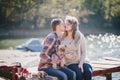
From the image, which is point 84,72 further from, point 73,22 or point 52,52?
point 73,22

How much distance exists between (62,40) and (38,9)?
159ft

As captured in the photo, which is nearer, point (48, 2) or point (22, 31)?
point (22, 31)

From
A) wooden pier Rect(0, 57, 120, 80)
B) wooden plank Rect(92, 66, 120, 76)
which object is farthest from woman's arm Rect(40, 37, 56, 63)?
wooden plank Rect(92, 66, 120, 76)

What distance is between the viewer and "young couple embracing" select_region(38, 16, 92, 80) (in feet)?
23.3

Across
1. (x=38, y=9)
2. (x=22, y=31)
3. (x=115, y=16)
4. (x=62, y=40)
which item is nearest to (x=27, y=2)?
(x=38, y=9)

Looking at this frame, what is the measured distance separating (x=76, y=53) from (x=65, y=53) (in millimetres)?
224

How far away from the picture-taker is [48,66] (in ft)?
23.7

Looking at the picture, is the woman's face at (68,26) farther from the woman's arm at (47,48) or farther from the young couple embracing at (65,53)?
the woman's arm at (47,48)

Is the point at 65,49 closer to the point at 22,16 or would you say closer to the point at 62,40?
the point at 62,40

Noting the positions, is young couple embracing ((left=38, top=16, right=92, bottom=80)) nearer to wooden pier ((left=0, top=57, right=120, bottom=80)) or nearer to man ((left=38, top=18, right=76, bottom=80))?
man ((left=38, top=18, right=76, bottom=80))

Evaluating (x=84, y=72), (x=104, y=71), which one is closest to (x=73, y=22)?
(x=84, y=72)

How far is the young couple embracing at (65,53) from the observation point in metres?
7.11

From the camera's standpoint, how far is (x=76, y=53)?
7.49 metres

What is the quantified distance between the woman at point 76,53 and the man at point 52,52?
0.68 ft
